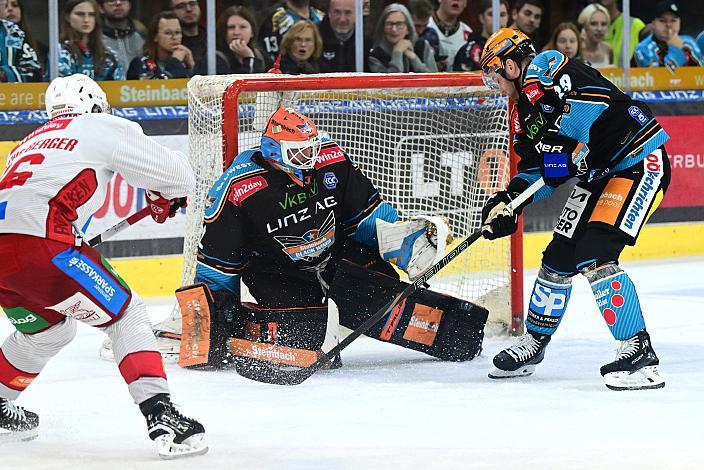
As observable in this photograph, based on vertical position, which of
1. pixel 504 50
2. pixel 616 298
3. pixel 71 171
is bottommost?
pixel 616 298

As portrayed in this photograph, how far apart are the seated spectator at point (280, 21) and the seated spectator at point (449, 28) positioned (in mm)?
766

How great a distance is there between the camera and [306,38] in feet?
21.7

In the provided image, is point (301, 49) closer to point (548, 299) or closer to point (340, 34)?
point (340, 34)

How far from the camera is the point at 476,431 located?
3273 millimetres

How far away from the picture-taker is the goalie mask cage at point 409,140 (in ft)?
15.3

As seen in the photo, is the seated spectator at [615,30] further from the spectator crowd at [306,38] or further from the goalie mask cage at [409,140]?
the goalie mask cage at [409,140]

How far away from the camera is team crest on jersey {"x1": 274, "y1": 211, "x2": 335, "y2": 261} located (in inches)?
169

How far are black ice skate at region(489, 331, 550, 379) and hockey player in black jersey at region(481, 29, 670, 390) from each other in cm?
29

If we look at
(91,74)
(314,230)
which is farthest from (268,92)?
(91,74)

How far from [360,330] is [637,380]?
34.7 inches

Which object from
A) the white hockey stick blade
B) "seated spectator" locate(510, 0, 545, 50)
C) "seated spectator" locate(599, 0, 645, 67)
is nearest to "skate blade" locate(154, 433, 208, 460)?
the white hockey stick blade

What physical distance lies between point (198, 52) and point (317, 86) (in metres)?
1.96

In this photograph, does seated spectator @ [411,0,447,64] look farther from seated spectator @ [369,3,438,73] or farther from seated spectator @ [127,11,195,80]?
seated spectator @ [127,11,195,80]

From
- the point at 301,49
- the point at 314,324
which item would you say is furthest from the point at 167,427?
the point at 301,49
